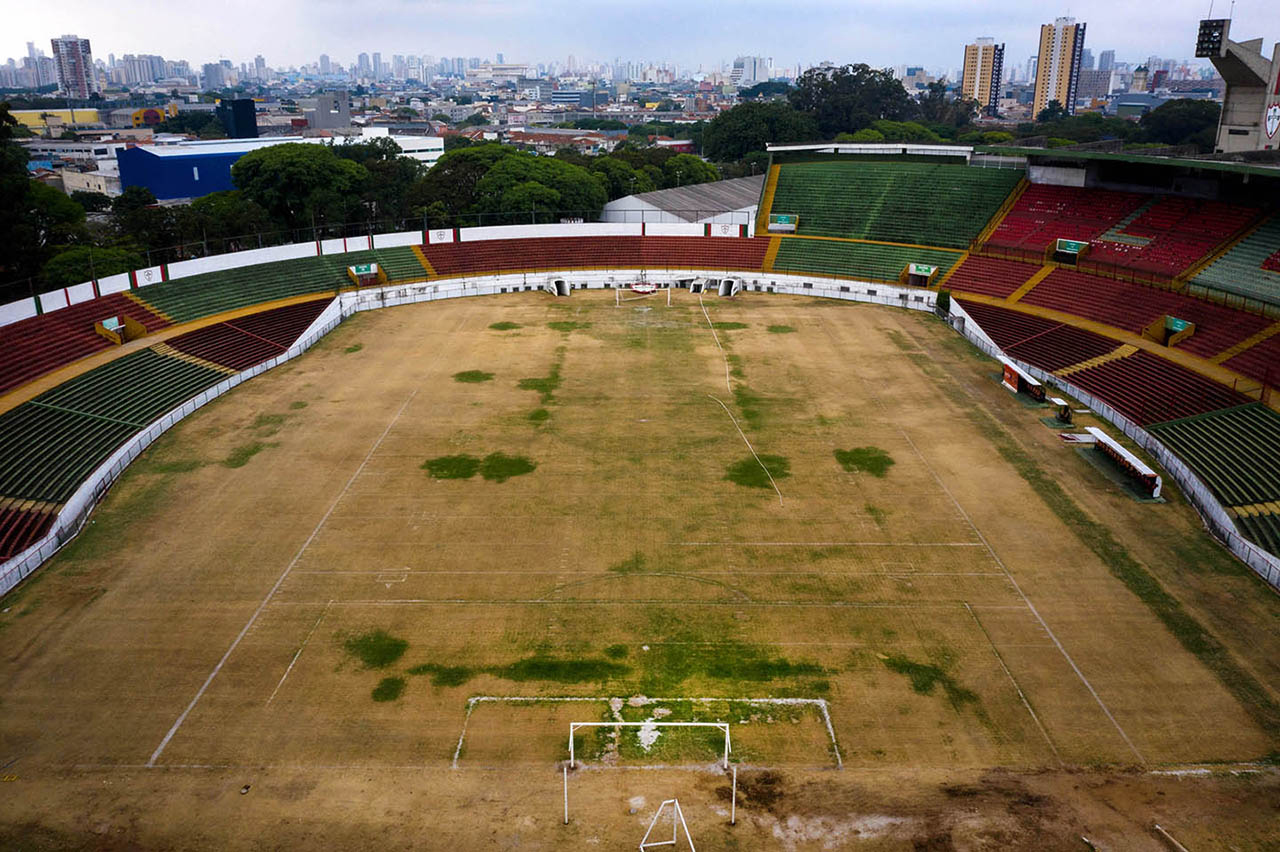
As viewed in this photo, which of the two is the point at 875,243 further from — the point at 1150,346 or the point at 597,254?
the point at 1150,346

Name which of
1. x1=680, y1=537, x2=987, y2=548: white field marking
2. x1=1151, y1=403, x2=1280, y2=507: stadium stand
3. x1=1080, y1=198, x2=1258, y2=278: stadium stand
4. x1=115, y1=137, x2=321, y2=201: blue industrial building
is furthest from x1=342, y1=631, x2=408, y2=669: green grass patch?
x1=115, y1=137, x2=321, y2=201: blue industrial building

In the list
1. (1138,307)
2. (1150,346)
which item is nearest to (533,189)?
(1138,307)

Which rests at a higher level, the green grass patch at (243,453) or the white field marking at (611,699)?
the green grass patch at (243,453)

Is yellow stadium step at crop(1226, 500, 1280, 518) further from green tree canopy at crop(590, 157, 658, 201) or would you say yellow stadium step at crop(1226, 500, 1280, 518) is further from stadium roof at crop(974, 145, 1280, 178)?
green tree canopy at crop(590, 157, 658, 201)

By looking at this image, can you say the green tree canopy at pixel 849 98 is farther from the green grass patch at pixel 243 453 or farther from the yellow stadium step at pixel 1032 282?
the green grass patch at pixel 243 453

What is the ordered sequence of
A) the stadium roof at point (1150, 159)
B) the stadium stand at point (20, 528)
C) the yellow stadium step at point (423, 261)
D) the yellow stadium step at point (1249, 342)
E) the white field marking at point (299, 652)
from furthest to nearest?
1. the yellow stadium step at point (423, 261)
2. the stadium roof at point (1150, 159)
3. the yellow stadium step at point (1249, 342)
4. the stadium stand at point (20, 528)
5. the white field marking at point (299, 652)

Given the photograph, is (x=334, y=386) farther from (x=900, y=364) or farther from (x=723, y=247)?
(x=723, y=247)

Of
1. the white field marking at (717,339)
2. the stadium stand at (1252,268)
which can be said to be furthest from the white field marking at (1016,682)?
the stadium stand at (1252,268)
